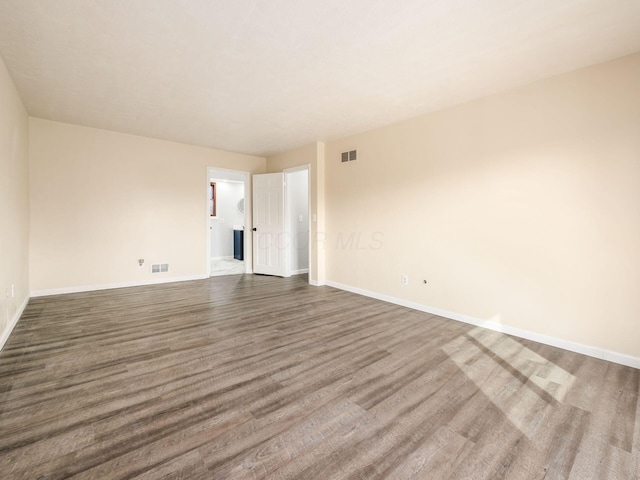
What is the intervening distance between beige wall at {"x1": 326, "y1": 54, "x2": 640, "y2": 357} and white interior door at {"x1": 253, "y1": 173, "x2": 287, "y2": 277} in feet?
7.44

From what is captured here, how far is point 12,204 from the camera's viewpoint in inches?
120

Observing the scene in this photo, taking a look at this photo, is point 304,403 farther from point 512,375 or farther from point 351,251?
point 351,251

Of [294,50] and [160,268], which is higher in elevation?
[294,50]

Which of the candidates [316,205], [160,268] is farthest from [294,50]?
[160,268]

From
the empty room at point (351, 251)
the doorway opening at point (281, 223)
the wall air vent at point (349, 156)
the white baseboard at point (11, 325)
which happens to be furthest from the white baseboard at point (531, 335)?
the white baseboard at point (11, 325)

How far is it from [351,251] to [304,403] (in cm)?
316

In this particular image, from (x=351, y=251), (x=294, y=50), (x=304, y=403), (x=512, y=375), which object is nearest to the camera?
(x=304, y=403)

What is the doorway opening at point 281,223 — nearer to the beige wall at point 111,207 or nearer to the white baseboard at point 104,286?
the beige wall at point 111,207

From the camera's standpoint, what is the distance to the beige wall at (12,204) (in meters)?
2.66

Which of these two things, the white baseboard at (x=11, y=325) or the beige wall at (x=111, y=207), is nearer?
the white baseboard at (x=11, y=325)

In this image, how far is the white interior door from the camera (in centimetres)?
590

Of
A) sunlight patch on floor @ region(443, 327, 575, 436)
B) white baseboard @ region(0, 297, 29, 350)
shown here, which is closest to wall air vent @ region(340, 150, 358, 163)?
sunlight patch on floor @ region(443, 327, 575, 436)

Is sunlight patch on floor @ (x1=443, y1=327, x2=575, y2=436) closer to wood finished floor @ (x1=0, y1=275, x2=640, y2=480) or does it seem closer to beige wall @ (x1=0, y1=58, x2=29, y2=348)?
wood finished floor @ (x1=0, y1=275, x2=640, y2=480)

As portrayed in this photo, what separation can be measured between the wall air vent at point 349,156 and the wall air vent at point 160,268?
3.69 metres
